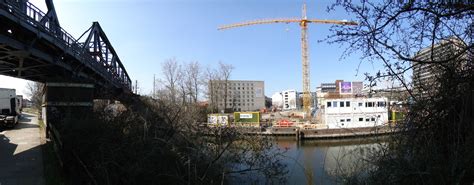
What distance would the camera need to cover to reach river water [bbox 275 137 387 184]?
25.4ft

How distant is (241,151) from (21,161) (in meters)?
9.58

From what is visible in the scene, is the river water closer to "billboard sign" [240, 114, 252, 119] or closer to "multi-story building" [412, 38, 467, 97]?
Result: "multi-story building" [412, 38, 467, 97]

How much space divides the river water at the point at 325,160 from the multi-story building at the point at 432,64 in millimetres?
1263

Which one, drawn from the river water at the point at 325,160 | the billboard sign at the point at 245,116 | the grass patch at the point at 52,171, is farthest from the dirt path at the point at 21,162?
the billboard sign at the point at 245,116

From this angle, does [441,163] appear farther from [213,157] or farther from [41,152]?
[41,152]

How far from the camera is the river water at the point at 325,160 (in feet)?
25.4

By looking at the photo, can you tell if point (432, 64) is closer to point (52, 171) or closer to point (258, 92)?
point (52, 171)

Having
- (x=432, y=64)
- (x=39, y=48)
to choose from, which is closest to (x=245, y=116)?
(x=39, y=48)

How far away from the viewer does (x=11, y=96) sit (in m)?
37.4

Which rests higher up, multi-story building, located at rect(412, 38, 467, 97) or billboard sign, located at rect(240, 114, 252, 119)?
multi-story building, located at rect(412, 38, 467, 97)

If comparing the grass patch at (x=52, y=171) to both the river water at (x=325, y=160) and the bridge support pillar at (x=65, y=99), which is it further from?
the bridge support pillar at (x=65, y=99)

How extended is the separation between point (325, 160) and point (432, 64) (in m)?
9.28

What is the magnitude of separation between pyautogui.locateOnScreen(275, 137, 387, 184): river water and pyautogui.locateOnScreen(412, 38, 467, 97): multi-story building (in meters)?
1.26

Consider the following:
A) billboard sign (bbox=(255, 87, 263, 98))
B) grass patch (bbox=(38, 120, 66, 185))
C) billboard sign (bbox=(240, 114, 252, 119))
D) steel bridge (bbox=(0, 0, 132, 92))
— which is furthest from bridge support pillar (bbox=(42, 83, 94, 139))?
billboard sign (bbox=(255, 87, 263, 98))
